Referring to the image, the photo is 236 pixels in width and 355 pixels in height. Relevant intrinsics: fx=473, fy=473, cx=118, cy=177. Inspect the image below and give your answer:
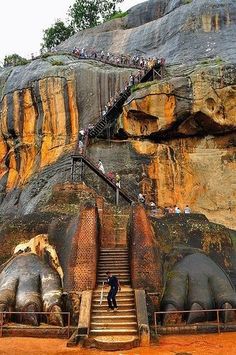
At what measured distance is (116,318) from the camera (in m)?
16.8

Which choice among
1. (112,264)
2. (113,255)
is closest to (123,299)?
(112,264)

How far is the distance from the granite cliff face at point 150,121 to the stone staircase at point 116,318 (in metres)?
10.2

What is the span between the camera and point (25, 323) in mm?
17359

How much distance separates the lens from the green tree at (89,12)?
64.9 meters

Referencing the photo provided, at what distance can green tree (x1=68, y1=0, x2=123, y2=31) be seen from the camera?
6488 cm

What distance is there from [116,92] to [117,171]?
9.66 m

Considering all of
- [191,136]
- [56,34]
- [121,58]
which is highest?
[56,34]

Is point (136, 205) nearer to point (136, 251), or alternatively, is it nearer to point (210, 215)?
point (136, 251)

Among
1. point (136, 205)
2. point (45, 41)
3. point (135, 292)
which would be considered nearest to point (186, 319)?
point (135, 292)

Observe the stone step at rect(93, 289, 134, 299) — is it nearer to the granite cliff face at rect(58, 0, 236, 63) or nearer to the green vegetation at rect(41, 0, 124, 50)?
the granite cliff face at rect(58, 0, 236, 63)

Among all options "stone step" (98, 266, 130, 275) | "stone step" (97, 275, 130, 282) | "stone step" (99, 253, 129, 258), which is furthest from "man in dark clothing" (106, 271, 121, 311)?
"stone step" (99, 253, 129, 258)

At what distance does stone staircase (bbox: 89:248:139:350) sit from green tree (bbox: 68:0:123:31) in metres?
51.2

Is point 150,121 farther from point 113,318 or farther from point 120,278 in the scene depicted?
point 113,318

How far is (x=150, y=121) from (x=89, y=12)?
36.4 m
